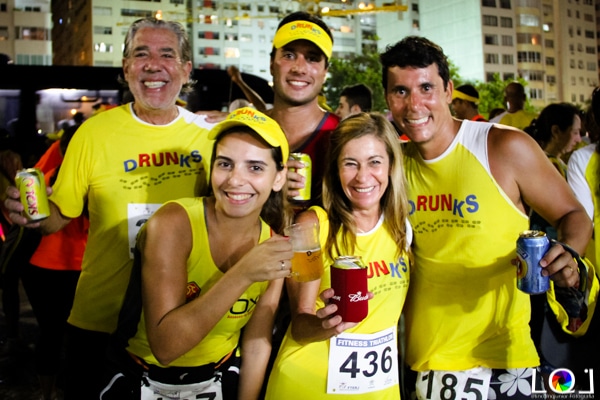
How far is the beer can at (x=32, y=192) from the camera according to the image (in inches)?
125

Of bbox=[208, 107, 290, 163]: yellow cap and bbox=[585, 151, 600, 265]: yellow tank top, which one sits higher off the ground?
bbox=[208, 107, 290, 163]: yellow cap

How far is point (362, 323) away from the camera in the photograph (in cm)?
284

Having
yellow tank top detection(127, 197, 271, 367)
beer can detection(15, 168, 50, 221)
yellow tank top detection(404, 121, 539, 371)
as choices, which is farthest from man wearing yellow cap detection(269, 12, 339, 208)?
beer can detection(15, 168, 50, 221)

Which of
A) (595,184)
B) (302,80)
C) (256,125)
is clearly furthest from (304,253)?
(595,184)

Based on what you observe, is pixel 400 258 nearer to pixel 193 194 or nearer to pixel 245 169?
pixel 245 169

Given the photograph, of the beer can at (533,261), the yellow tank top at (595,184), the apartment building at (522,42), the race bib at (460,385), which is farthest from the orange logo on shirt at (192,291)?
the apartment building at (522,42)

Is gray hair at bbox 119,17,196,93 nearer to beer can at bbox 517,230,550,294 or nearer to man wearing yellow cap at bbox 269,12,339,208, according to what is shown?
man wearing yellow cap at bbox 269,12,339,208

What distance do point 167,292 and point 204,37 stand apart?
90065mm

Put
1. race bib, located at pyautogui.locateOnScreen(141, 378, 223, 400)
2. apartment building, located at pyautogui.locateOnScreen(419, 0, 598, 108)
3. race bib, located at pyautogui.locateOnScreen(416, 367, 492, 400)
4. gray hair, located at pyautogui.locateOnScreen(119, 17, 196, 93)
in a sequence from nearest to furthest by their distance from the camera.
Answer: race bib, located at pyautogui.locateOnScreen(141, 378, 223, 400)
race bib, located at pyautogui.locateOnScreen(416, 367, 492, 400)
gray hair, located at pyautogui.locateOnScreen(119, 17, 196, 93)
apartment building, located at pyautogui.locateOnScreen(419, 0, 598, 108)

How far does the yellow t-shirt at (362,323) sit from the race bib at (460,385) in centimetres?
26

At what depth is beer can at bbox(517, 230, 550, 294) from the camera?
2.53m

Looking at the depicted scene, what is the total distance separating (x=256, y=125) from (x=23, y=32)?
81499mm

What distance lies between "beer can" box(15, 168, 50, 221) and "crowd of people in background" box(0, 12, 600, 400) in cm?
9

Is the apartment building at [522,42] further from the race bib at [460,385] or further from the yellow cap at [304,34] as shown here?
the race bib at [460,385]
